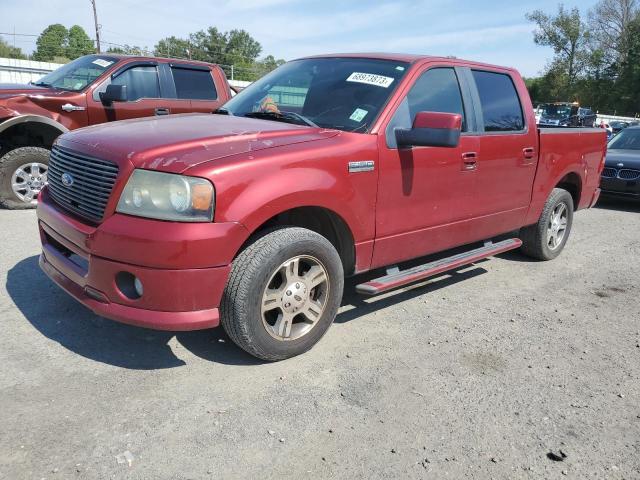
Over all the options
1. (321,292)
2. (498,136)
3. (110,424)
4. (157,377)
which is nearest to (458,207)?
(498,136)

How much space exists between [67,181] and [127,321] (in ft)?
3.34

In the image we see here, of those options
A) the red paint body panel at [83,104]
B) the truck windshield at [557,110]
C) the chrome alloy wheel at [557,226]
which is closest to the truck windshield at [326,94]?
the chrome alloy wheel at [557,226]

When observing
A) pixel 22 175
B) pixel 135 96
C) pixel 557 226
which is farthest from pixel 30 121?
pixel 557 226

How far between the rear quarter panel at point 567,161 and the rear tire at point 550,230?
0.14 meters

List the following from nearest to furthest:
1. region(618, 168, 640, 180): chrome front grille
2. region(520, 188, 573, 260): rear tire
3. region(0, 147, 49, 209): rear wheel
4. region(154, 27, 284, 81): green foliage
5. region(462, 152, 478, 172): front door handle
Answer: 1. region(462, 152, 478, 172): front door handle
2. region(520, 188, 573, 260): rear tire
3. region(0, 147, 49, 209): rear wheel
4. region(618, 168, 640, 180): chrome front grille
5. region(154, 27, 284, 81): green foliage

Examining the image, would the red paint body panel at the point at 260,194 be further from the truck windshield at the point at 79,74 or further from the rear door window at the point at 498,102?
the truck windshield at the point at 79,74

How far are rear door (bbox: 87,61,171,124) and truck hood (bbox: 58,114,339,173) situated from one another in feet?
13.3

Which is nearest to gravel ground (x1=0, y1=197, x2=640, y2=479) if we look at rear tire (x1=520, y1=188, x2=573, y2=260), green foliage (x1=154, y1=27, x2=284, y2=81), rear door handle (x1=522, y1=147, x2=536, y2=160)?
rear tire (x1=520, y1=188, x2=573, y2=260)

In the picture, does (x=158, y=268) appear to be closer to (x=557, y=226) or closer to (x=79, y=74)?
(x=557, y=226)

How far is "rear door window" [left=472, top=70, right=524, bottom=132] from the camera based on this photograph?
4.60m

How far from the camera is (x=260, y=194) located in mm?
2967

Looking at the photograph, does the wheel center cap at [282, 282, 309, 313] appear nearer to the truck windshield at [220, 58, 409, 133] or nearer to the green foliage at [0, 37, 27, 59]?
the truck windshield at [220, 58, 409, 133]

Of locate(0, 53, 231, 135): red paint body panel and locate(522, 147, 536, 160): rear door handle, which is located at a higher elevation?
locate(0, 53, 231, 135): red paint body panel

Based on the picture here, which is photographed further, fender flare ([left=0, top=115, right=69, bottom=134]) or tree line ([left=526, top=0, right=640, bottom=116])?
tree line ([left=526, top=0, right=640, bottom=116])
